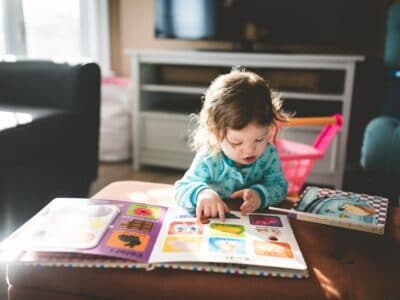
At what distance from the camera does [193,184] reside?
830 millimetres

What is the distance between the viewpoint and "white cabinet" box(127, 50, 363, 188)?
208 centimetres

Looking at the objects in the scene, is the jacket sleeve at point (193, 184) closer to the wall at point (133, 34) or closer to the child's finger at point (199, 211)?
the child's finger at point (199, 211)

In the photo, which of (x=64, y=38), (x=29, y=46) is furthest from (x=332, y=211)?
(x=64, y=38)

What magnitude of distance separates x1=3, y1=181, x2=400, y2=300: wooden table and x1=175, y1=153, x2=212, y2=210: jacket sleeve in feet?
0.72

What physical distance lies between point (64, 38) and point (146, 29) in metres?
0.52

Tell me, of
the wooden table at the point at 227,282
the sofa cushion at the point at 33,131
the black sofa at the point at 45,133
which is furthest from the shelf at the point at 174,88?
the wooden table at the point at 227,282

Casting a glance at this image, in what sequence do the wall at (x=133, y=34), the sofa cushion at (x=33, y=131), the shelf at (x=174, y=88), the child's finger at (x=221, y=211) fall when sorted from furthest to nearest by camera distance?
1. the wall at (x=133, y=34)
2. the shelf at (x=174, y=88)
3. the sofa cushion at (x=33, y=131)
4. the child's finger at (x=221, y=211)

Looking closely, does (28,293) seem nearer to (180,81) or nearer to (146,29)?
(180,81)

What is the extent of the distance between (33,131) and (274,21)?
139cm

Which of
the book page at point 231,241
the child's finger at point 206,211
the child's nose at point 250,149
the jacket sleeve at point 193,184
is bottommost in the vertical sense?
the book page at point 231,241

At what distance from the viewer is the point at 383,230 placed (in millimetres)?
741

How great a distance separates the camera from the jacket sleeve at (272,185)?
0.84 metres

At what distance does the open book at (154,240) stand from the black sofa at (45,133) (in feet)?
2.53

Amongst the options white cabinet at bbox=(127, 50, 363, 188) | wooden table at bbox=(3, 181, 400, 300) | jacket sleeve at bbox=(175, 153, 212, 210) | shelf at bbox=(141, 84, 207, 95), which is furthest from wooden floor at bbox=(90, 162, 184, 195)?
wooden table at bbox=(3, 181, 400, 300)
